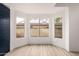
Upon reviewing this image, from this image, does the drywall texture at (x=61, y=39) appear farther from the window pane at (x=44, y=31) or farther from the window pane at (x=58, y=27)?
the window pane at (x=44, y=31)

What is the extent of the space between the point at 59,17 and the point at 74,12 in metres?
1.79

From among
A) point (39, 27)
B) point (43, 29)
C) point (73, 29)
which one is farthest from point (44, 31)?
point (73, 29)

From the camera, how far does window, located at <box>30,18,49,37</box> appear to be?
817 cm

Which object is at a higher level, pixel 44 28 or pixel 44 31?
pixel 44 28

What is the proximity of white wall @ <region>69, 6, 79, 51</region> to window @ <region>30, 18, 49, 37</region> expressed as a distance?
115 inches

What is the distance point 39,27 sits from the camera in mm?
8164

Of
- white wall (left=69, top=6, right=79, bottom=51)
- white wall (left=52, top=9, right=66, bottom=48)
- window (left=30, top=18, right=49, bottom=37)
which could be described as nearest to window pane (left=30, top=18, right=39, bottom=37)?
window (left=30, top=18, right=49, bottom=37)

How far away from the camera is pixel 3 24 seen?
15.2ft

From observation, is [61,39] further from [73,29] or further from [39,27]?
[39,27]

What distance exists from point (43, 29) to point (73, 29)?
9.90 ft

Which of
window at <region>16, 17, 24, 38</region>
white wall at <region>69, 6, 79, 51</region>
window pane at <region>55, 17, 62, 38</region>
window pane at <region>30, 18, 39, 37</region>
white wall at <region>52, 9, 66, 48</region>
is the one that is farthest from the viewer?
window pane at <region>30, 18, 39, 37</region>

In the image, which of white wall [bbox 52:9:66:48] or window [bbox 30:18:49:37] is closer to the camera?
white wall [bbox 52:9:66:48]

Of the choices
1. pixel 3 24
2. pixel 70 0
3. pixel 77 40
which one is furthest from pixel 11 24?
pixel 70 0

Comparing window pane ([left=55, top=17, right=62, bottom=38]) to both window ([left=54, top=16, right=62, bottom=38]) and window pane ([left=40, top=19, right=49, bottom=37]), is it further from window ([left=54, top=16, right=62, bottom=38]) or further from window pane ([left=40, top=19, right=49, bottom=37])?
window pane ([left=40, top=19, right=49, bottom=37])
